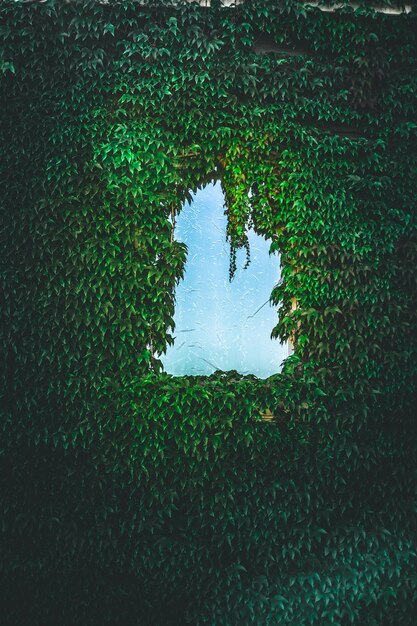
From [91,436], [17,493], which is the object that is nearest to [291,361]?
[91,436]

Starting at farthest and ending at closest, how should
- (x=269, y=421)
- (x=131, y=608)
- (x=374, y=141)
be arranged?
(x=374, y=141) < (x=269, y=421) < (x=131, y=608)

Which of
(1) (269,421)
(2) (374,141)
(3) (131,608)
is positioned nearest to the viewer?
(3) (131,608)

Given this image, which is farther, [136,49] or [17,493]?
[136,49]

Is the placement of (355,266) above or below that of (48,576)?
above

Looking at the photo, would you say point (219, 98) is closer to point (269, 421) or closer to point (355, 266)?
point (355, 266)

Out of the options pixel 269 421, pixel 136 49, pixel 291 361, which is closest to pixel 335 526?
pixel 269 421

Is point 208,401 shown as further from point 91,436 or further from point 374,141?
point 374,141

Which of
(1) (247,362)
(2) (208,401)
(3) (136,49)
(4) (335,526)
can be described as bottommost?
(4) (335,526)
